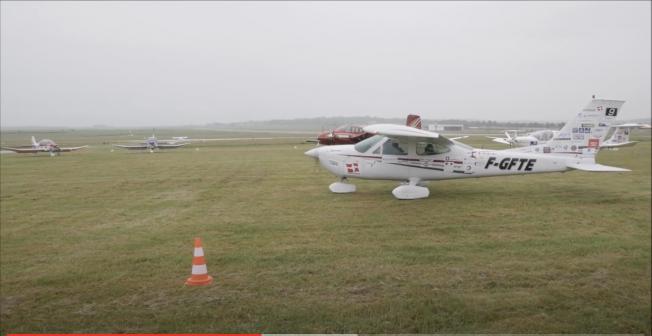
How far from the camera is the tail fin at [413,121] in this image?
7.61 meters

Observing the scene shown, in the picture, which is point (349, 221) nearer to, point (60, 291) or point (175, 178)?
point (60, 291)

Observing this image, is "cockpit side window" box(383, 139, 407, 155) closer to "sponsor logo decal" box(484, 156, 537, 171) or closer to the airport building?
"sponsor logo decal" box(484, 156, 537, 171)

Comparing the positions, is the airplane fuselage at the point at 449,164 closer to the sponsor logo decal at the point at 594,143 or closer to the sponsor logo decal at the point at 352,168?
the sponsor logo decal at the point at 352,168

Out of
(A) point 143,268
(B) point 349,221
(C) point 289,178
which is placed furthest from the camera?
(C) point 289,178

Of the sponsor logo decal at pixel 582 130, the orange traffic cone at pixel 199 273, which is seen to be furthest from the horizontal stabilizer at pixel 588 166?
the orange traffic cone at pixel 199 273

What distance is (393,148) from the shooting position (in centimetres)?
1040

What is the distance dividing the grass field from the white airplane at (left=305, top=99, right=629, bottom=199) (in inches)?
30.7

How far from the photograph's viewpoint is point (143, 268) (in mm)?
5566

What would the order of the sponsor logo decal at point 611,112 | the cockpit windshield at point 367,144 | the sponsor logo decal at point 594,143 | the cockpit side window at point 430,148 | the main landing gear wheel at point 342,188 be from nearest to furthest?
the sponsor logo decal at point 611,112, the sponsor logo decal at point 594,143, the cockpit side window at point 430,148, the cockpit windshield at point 367,144, the main landing gear wheel at point 342,188

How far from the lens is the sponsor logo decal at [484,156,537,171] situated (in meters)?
10.0

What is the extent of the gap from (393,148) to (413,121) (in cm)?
244

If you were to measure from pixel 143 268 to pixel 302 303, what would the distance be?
2.61 metres

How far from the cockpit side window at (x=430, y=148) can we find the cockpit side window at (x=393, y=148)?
1.33ft

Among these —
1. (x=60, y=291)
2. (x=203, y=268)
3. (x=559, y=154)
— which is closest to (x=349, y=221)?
(x=203, y=268)
